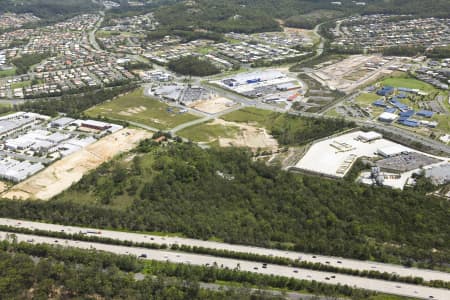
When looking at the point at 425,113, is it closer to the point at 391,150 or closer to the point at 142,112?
the point at 391,150

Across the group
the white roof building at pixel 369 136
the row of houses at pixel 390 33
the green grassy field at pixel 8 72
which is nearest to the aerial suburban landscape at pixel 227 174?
the white roof building at pixel 369 136

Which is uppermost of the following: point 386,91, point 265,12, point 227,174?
point 265,12

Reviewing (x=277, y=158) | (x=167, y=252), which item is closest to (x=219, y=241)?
(x=167, y=252)

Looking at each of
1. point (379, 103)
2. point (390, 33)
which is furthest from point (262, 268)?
point (390, 33)

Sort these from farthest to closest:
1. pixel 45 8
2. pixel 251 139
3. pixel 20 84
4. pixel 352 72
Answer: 1. pixel 45 8
2. pixel 352 72
3. pixel 20 84
4. pixel 251 139

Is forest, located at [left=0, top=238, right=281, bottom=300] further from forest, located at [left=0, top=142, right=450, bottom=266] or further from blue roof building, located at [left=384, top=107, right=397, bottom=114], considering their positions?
blue roof building, located at [left=384, top=107, right=397, bottom=114]
